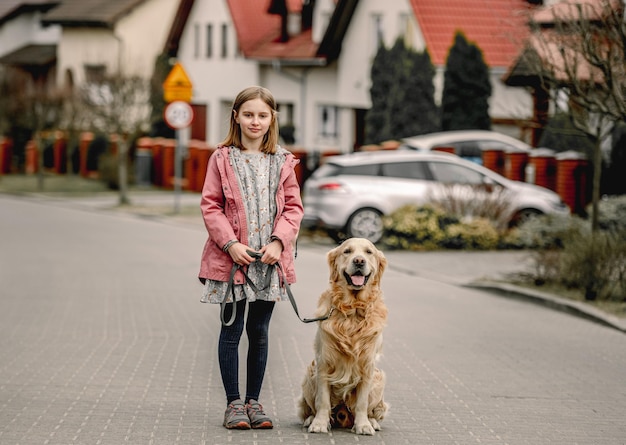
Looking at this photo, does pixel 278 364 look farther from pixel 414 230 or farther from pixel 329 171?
pixel 329 171

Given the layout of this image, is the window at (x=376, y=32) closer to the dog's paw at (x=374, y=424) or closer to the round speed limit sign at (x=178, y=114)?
the round speed limit sign at (x=178, y=114)

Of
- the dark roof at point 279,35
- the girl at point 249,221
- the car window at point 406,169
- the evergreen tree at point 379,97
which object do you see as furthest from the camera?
the dark roof at point 279,35

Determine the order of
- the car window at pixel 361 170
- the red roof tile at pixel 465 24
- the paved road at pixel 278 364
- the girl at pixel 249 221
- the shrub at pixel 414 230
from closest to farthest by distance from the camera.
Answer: the girl at pixel 249 221
the paved road at pixel 278 364
the shrub at pixel 414 230
the car window at pixel 361 170
the red roof tile at pixel 465 24

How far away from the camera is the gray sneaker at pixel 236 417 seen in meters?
7.03

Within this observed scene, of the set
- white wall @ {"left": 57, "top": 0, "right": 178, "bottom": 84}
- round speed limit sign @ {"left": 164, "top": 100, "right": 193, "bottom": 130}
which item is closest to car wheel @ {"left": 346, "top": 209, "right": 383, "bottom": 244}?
round speed limit sign @ {"left": 164, "top": 100, "right": 193, "bottom": 130}

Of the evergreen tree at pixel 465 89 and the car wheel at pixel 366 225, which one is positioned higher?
the evergreen tree at pixel 465 89

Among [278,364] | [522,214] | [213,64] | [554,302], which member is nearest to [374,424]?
[278,364]

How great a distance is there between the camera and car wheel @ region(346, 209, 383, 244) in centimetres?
2228

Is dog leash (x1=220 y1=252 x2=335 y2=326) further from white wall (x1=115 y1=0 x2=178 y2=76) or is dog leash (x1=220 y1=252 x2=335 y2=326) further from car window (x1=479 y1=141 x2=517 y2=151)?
white wall (x1=115 y1=0 x2=178 y2=76)

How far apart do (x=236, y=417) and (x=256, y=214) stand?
1.12m

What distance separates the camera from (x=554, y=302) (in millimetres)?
14102

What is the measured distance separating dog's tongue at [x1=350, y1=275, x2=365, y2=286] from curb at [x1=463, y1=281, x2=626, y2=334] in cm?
624

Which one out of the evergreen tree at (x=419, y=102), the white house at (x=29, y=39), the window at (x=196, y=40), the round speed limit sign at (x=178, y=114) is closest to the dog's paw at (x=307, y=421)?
the round speed limit sign at (x=178, y=114)

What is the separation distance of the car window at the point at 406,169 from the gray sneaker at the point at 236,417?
16.1 m
